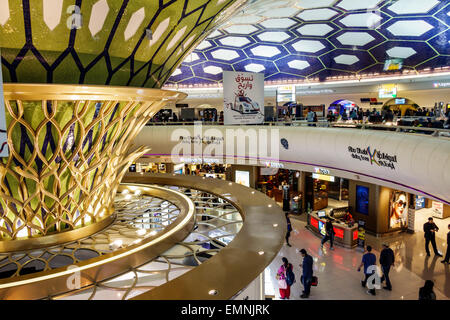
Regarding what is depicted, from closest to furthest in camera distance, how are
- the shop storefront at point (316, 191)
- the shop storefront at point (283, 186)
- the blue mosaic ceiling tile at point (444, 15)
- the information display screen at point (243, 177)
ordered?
the blue mosaic ceiling tile at point (444, 15)
the shop storefront at point (316, 191)
the shop storefront at point (283, 186)
the information display screen at point (243, 177)

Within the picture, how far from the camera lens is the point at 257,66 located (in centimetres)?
2247

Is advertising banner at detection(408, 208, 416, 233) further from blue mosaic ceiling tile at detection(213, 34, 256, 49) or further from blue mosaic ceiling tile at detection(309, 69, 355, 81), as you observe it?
blue mosaic ceiling tile at detection(309, 69, 355, 81)

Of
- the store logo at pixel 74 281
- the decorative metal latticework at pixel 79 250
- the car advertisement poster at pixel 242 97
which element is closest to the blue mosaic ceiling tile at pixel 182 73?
the car advertisement poster at pixel 242 97

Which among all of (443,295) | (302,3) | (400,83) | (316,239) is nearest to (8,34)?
(443,295)

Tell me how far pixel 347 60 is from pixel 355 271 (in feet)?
46.7

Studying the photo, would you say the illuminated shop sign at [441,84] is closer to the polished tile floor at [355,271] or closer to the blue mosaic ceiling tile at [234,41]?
the blue mosaic ceiling tile at [234,41]

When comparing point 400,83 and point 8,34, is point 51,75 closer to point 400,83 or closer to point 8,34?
point 8,34

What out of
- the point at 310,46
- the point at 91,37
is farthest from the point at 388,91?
the point at 91,37

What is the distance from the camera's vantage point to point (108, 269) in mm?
2285

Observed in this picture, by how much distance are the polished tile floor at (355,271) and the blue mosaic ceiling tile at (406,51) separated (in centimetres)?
951

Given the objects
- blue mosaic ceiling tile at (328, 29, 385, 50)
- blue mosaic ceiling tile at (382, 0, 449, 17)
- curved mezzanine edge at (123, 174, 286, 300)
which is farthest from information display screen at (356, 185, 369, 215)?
curved mezzanine edge at (123, 174, 286, 300)

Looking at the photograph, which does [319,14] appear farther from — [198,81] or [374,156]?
[198,81]

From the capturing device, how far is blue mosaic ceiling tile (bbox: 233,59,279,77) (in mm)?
21641

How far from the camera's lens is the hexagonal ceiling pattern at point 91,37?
203 cm
